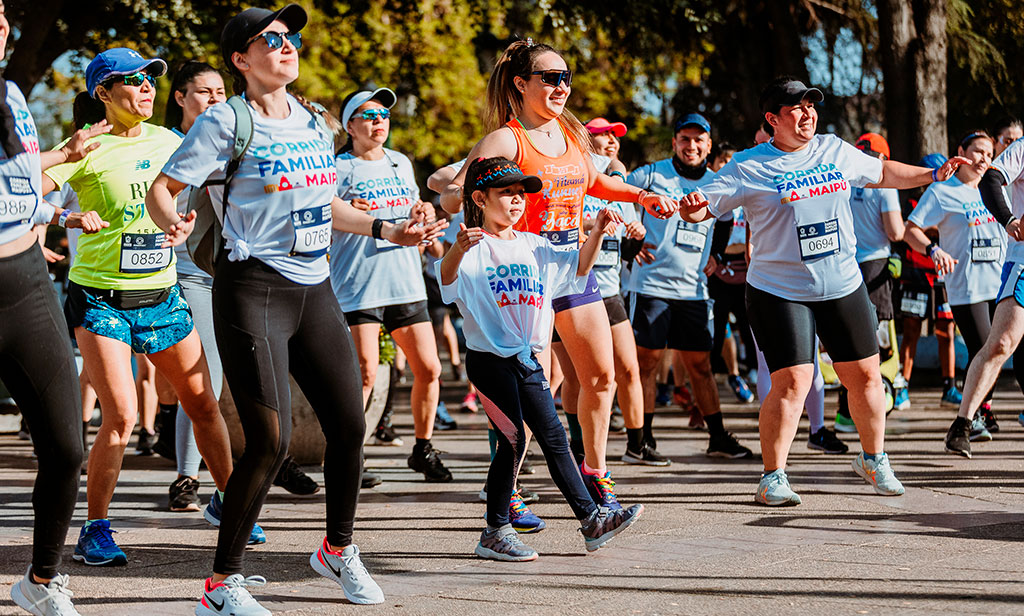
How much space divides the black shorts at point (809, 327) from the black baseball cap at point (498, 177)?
1.62 metres

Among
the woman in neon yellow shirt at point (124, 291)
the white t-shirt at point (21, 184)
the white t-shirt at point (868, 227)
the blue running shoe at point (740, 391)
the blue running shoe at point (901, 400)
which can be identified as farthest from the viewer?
the blue running shoe at point (740, 391)

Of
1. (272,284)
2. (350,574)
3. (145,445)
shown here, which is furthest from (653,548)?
(145,445)

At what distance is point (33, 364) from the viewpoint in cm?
405

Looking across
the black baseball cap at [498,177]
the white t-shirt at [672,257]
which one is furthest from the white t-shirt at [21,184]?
the white t-shirt at [672,257]

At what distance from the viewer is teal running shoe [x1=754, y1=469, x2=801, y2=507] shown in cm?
614

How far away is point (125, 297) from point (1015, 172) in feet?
16.7

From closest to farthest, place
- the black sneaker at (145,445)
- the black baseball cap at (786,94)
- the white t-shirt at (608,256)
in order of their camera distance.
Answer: the black baseball cap at (786,94), the white t-shirt at (608,256), the black sneaker at (145,445)

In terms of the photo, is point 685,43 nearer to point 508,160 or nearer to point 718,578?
point 508,160

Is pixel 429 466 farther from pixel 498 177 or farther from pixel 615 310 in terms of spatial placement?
pixel 498 177

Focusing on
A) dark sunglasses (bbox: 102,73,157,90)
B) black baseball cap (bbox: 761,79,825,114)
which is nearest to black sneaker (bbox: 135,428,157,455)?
dark sunglasses (bbox: 102,73,157,90)

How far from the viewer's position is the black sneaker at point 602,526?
505cm

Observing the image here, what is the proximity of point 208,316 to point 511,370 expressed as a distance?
1909 mm

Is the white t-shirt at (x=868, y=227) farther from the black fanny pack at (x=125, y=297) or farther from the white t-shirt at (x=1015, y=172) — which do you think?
the black fanny pack at (x=125, y=297)

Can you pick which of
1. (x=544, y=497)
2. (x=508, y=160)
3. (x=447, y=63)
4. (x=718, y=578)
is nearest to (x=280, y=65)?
(x=508, y=160)
